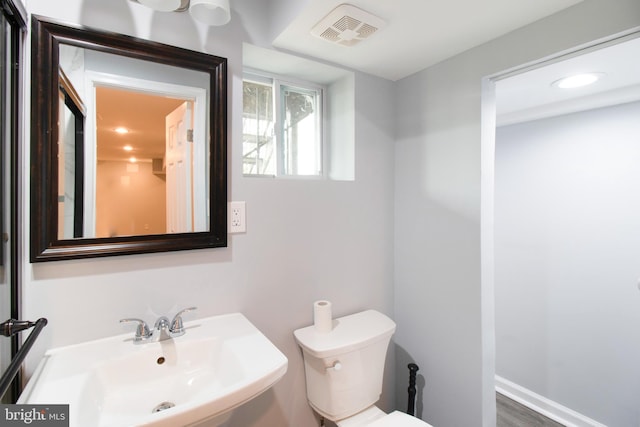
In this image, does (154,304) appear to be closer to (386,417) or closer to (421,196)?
(386,417)

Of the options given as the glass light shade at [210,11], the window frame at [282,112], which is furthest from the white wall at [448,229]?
the glass light shade at [210,11]

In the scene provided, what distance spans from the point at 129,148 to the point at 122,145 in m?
0.02

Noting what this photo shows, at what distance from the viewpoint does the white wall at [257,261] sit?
1023mm

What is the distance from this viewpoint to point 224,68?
125 cm

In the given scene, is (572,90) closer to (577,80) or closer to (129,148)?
(577,80)

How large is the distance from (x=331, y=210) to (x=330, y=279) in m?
0.36

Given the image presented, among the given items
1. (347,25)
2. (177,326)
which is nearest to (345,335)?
(177,326)

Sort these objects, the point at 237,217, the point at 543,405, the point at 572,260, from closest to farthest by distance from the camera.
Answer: the point at 237,217 < the point at 572,260 < the point at 543,405

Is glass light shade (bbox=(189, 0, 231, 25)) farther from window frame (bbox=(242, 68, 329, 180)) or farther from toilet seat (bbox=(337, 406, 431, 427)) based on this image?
toilet seat (bbox=(337, 406, 431, 427))

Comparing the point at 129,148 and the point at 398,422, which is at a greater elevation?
the point at 129,148

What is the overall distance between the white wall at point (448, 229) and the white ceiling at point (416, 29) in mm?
76

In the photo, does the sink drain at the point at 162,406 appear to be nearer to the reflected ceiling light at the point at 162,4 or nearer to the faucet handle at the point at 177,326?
the faucet handle at the point at 177,326

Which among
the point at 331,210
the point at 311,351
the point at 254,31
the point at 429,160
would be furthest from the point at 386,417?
the point at 254,31

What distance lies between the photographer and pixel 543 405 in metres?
2.13
